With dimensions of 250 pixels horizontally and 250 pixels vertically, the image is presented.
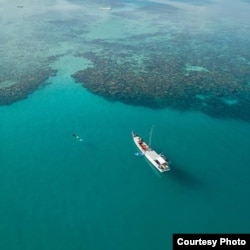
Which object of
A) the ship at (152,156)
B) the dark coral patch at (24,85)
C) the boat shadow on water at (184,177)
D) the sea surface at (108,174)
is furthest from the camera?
the dark coral patch at (24,85)

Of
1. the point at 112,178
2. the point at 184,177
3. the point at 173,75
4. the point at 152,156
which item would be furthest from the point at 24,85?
the point at 184,177

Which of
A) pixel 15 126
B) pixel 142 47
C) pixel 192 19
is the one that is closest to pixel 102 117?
pixel 15 126

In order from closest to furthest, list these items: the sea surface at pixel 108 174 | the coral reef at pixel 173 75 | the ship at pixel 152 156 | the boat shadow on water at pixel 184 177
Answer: the sea surface at pixel 108 174 < the boat shadow on water at pixel 184 177 < the ship at pixel 152 156 < the coral reef at pixel 173 75

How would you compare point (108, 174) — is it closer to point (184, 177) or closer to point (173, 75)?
point (184, 177)

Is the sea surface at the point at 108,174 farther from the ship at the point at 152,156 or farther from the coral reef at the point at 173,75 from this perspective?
the coral reef at the point at 173,75

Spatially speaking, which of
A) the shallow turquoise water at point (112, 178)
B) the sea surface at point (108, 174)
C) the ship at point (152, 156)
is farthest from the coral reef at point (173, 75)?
the ship at point (152, 156)

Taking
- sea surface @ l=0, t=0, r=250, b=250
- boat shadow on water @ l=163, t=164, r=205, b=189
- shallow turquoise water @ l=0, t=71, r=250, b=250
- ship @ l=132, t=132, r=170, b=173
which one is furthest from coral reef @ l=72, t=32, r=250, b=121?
boat shadow on water @ l=163, t=164, r=205, b=189
